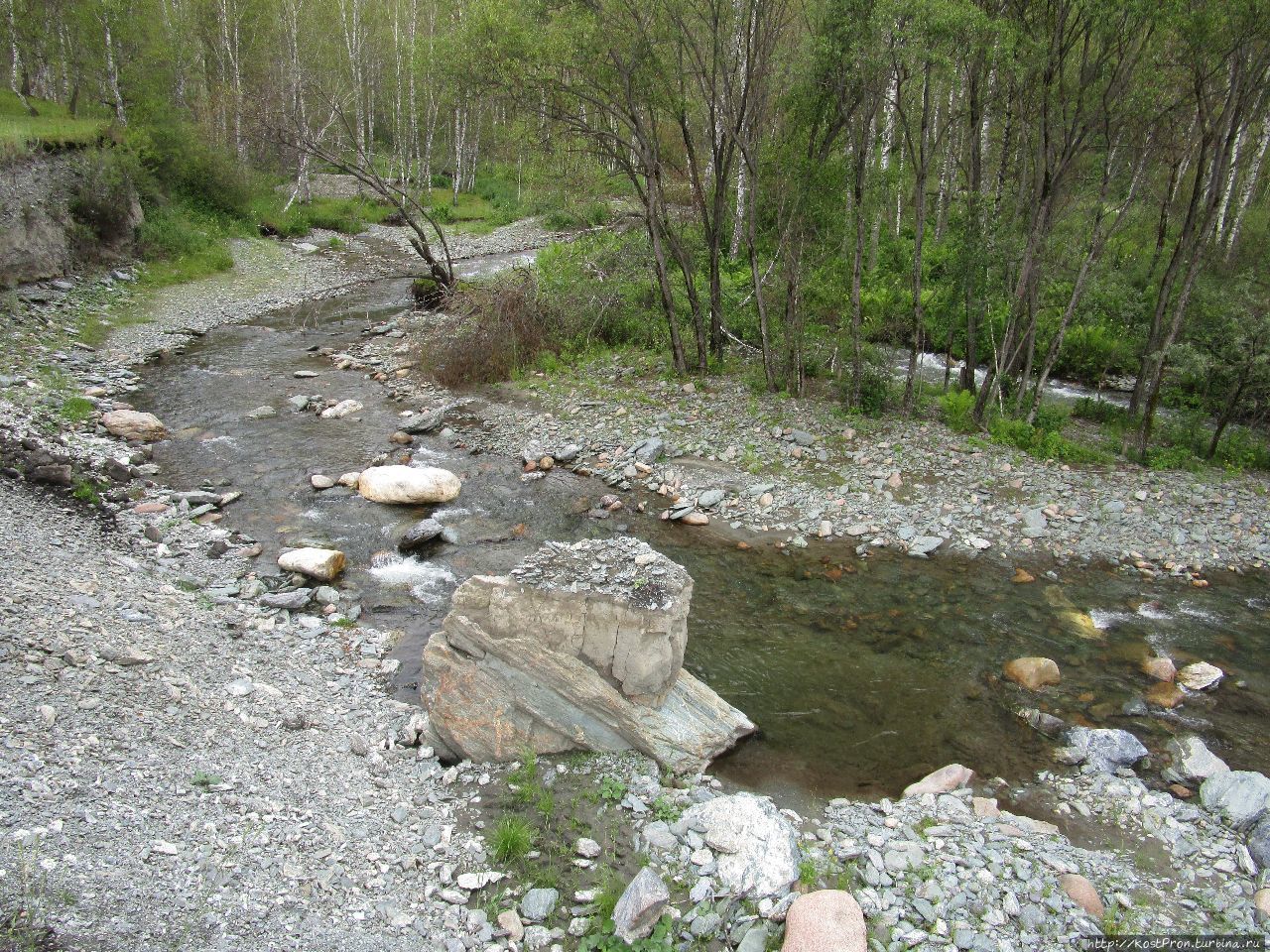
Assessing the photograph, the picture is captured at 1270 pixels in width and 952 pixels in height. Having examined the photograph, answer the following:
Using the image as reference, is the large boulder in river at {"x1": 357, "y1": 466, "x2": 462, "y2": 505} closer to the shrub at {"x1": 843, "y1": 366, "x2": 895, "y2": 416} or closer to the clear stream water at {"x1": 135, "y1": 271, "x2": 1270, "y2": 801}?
the clear stream water at {"x1": 135, "y1": 271, "x2": 1270, "y2": 801}

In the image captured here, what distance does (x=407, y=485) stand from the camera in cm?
1434

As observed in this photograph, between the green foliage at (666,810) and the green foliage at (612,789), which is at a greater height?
the green foliage at (666,810)

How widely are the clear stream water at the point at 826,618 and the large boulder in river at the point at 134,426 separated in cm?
42

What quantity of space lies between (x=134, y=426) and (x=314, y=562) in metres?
7.19

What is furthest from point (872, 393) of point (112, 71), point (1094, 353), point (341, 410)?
point (112, 71)

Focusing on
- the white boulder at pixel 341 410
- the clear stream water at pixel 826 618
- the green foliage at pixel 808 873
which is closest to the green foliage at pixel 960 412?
the clear stream water at pixel 826 618

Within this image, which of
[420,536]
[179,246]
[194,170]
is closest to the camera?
[420,536]

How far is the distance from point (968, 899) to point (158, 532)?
11.8m

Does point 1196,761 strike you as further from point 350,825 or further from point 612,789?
point 350,825

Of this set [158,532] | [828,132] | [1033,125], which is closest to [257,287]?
[158,532]

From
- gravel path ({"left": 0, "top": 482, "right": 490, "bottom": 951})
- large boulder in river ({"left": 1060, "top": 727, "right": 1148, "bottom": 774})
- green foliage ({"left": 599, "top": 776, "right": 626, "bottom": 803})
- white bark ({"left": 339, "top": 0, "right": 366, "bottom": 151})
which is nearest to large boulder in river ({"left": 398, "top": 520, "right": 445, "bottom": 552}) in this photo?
gravel path ({"left": 0, "top": 482, "right": 490, "bottom": 951})

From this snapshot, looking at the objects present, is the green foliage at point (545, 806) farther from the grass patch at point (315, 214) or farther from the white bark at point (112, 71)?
the grass patch at point (315, 214)

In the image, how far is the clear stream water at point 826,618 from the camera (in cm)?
909

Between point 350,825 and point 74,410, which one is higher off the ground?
point 74,410
